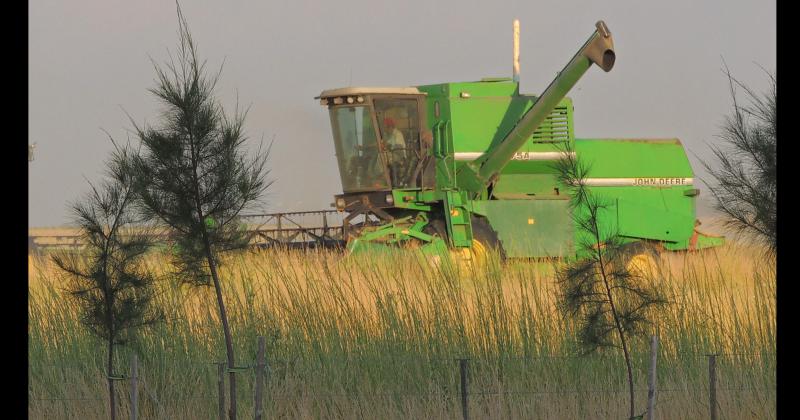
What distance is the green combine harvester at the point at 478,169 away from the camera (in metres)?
20.3

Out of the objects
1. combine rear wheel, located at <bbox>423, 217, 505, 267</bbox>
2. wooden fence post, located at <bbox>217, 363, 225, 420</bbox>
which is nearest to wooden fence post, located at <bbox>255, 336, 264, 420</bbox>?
wooden fence post, located at <bbox>217, 363, 225, 420</bbox>

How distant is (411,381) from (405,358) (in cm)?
32

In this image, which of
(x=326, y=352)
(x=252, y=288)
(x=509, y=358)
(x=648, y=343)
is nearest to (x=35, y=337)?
(x=252, y=288)

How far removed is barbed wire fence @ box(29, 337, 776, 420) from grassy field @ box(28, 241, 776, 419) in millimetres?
17

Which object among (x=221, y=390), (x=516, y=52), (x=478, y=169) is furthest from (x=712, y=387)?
(x=516, y=52)

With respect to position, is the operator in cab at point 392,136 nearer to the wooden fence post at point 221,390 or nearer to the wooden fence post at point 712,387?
the wooden fence post at point 221,390

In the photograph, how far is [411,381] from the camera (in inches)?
390

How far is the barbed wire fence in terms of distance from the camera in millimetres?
9523

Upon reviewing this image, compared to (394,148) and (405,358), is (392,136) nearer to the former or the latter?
(394,148)

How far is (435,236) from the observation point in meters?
20.0

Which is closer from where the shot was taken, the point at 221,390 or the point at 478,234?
the point at 221,390

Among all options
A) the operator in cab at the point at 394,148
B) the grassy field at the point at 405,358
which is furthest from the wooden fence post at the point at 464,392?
the operator in cab at the point at 394,148
